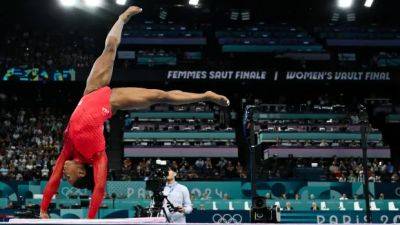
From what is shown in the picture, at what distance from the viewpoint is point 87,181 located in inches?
212

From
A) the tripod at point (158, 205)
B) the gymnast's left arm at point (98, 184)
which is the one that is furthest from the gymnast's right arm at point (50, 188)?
the tripod at point (158, 205)

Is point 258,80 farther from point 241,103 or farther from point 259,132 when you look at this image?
point 259,132

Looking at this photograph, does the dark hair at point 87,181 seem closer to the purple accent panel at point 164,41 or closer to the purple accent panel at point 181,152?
the purple accent panel at point 181,152

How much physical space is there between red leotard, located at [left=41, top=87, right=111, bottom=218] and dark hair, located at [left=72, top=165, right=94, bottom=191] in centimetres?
13

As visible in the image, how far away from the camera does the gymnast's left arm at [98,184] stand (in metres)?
5.06

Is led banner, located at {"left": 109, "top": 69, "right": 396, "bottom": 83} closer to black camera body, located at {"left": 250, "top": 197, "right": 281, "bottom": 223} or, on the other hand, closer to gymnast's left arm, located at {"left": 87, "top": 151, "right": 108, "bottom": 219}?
black camera body, located at {"left": 250, "top": 197, "right": 281, "bottom": 223}

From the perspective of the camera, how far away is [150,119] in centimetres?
2231

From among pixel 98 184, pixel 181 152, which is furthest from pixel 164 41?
pixel 98 184

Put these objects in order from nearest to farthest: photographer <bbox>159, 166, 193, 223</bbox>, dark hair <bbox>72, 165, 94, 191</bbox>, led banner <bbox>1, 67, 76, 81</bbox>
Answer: dark hair <bbox>72, 165, 94, 191</bbox>, photographer <bbox>159, 166, 193, 223</bbox>, led banner <bbox>1, 67, 76, 81</bbox>

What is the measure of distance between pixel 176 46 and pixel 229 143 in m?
7.67

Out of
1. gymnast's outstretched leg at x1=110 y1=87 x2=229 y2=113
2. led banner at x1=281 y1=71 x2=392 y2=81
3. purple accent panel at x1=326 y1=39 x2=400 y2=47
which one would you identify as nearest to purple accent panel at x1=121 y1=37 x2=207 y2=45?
led banner at x1=281 y1=71 x2=392 y2=81

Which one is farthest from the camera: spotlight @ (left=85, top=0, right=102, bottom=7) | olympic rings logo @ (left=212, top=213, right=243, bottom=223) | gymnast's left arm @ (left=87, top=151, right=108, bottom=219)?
spotlight @ (left=85, top=0, right=102, bottom=7)

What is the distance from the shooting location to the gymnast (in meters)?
5.14

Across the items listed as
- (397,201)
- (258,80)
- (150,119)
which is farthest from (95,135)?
(258,80)
